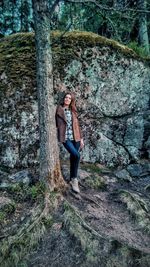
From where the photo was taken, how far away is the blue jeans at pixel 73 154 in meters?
7.25

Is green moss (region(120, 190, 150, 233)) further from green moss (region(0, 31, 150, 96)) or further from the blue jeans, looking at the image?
green moss (region(0, 31, 150, 96))

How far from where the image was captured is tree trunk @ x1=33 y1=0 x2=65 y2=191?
22.8ft

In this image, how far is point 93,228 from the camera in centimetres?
628

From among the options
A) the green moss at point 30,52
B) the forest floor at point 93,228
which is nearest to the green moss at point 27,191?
the forest floor at point 93,228

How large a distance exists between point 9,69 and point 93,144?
10.4ft

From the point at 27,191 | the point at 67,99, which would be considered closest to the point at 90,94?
the point at 67,99

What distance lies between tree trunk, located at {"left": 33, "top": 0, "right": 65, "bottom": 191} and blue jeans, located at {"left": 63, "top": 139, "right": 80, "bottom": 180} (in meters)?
0.36

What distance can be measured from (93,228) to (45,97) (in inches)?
116

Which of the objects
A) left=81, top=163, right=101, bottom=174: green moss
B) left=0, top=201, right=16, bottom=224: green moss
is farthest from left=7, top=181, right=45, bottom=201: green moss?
left=81, top=163, right=101, bottom=174: green moss

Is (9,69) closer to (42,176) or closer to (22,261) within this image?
(42,176)

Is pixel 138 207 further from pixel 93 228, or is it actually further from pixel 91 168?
pixel 91 168

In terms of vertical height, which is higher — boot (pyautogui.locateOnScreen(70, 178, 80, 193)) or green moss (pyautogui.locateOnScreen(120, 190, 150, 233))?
boot (pyautogui.locateOnScreen(70, 178, 80, 193))

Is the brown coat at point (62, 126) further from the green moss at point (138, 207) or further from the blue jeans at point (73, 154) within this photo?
the green moss at point (138, 207)

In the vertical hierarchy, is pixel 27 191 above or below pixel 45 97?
below
